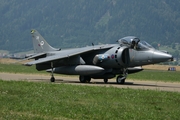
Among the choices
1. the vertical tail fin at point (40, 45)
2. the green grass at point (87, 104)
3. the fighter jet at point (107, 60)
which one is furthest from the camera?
the vertical tail fin at point (40, 45)

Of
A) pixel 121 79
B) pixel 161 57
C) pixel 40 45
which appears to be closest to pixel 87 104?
pixel 161 57

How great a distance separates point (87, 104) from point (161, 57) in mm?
10466

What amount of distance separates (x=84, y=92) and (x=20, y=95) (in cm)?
293

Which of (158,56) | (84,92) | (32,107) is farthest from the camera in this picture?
(158,56)

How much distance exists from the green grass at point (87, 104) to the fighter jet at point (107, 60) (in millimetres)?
6761

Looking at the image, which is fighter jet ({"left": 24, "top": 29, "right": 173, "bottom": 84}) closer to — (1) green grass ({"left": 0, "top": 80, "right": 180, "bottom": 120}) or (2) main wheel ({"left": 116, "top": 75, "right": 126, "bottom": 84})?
(2) main wheel ({"left": 116, "top": 75, "right": 126, "bottom": 84})

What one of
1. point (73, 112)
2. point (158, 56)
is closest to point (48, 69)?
point (158, 56)

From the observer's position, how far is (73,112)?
1254 cm

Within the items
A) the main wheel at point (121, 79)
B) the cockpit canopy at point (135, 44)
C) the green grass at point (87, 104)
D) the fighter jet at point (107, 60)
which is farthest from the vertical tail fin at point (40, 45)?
the green grass at point (87, 104)

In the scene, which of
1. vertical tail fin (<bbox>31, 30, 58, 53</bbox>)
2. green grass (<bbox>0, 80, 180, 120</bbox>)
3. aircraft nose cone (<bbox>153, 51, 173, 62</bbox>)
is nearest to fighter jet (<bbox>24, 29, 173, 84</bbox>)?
aircraft nose cone (<bbox>153, 51, 173, 62</bbox>)

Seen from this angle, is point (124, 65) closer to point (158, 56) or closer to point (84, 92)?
point (158, 56)

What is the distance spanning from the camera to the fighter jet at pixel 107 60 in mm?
24672

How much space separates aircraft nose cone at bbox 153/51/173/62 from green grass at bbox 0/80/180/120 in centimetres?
591

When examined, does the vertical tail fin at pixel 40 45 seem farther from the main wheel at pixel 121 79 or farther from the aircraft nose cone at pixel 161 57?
the aircraft nose cone at pixel 161 57
